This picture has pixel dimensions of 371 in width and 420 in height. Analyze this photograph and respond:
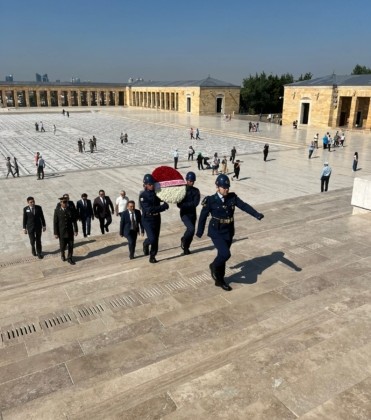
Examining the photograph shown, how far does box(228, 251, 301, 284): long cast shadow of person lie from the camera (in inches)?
211

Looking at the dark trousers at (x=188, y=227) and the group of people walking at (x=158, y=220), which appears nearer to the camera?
the group of people walking at (x=158, y=220)

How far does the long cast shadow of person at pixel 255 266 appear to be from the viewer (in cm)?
535

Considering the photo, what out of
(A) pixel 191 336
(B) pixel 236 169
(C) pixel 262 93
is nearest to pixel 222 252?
(A) pixel 191 336

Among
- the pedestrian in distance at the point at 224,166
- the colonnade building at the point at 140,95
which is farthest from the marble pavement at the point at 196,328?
the colonnade building at the point at 140,95

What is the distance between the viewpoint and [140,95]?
7719 cm

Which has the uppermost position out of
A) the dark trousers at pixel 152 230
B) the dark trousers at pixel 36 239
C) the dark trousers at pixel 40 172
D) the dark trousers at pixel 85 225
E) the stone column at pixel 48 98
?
the stone column at pixel 48 98

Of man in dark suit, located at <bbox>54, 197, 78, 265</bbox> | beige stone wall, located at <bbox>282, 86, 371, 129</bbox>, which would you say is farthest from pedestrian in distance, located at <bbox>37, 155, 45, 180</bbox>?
beige stone wall, located at <bbox>282, 86, 371, 129</bbox>

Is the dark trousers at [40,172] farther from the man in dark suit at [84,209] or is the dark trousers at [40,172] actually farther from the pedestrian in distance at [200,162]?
the man in dark suit at [84,209]

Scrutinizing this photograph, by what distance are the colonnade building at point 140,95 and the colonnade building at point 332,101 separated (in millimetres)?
16235

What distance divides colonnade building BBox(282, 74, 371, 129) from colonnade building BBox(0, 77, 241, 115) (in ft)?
53.3

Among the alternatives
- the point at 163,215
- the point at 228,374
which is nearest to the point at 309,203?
the point at 163,215

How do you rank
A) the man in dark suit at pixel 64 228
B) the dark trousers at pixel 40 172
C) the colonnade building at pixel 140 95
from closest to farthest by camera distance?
the man in dark suit at pixel 64 228 < the dark trousers at pixel 40 172 < the colonnade building at pixel 140 95

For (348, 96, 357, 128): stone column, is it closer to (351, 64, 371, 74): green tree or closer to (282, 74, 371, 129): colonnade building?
(282, 74, 371, 129): colonnade building

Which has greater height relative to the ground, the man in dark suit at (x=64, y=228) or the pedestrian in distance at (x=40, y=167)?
the man in dark suit at (x=64, y=228)
